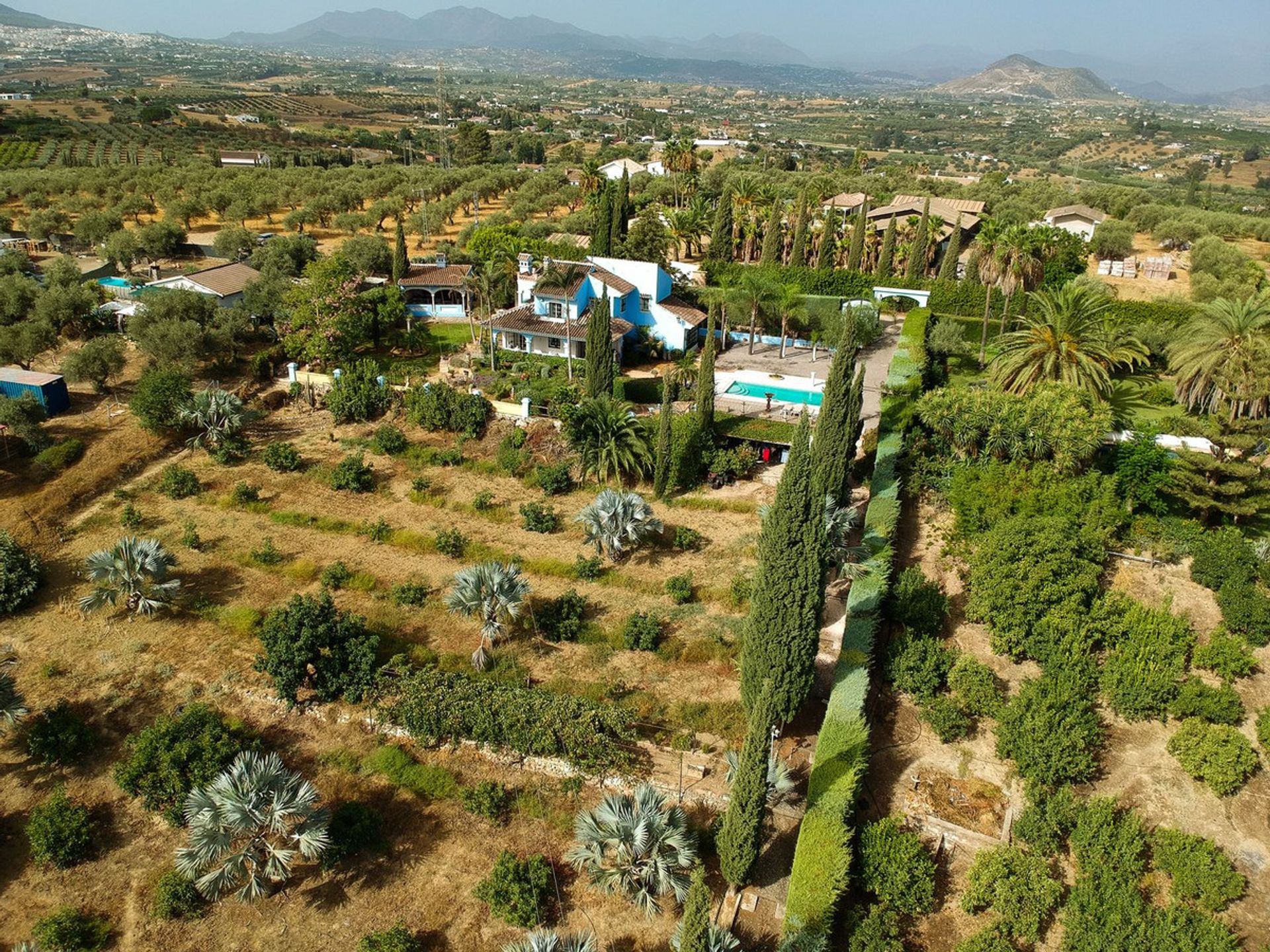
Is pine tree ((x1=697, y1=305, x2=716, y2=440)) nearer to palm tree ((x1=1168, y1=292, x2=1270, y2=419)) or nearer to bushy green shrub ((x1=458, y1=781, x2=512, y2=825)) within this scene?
bushy green shrub ((x1=458, y1=781, x2=512, y2=825))

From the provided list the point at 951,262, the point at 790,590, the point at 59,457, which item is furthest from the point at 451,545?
the point at 951,262

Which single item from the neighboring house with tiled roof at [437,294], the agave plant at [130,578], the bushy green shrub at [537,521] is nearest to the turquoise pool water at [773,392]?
the bushy green shrub at [537,521]

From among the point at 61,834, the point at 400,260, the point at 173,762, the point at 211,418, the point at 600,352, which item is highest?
the point at 400,260

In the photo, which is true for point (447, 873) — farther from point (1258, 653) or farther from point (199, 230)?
point (199, 230)

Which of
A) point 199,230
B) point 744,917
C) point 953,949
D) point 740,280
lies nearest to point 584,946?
point 744,917

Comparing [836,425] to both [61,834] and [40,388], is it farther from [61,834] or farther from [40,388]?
[40,388]

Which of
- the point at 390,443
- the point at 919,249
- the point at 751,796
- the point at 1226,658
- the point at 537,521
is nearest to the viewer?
the point at 751,796

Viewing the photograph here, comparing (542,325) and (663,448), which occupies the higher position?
(542,325)

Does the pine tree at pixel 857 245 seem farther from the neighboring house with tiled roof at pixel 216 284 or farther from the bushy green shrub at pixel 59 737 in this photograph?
the bushy green shrub at pixel 59 737
